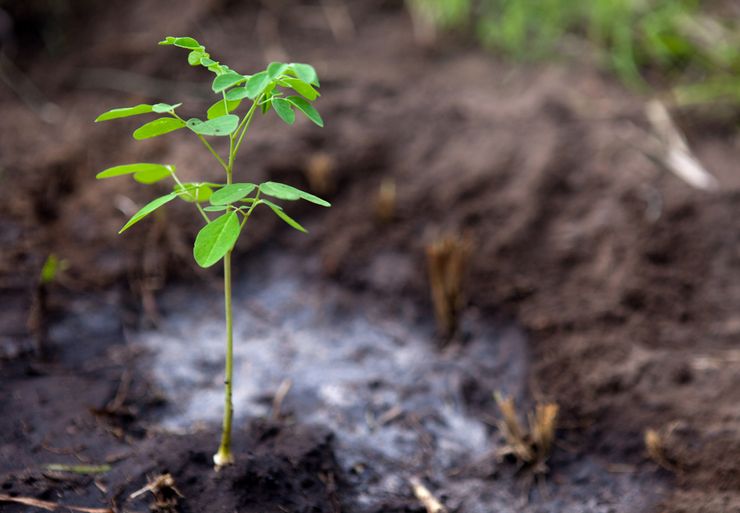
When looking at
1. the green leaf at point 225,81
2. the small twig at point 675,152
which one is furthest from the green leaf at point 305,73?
the small twig at point 675,152

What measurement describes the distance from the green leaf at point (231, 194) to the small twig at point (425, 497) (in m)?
0.99

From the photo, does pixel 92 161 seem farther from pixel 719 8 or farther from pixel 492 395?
pixel 719 8

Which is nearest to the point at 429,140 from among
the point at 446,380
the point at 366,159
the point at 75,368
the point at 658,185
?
the point at 366,159

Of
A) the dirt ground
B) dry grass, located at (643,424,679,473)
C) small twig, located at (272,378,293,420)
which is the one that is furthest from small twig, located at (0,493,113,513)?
dry grass, located at (643,424,679,473)

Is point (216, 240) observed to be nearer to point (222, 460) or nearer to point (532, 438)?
point (222, 460)

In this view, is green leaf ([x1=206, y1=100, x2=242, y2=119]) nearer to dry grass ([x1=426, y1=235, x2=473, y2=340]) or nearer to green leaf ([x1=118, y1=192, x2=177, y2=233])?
green leaf ([x1=118, y1=192, x2=177, y2=233])

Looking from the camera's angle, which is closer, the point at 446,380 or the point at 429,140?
the point at 446,380

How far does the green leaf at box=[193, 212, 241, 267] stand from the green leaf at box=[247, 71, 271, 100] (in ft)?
0.84

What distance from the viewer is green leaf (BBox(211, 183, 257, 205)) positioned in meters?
1.50

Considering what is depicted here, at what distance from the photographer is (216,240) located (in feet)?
5.05

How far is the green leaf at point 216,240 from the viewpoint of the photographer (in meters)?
1.51

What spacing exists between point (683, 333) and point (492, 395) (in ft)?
2.26

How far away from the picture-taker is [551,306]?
2.61 metres

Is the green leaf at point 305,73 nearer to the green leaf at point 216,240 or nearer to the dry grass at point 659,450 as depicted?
the green leaf at point 216,240
